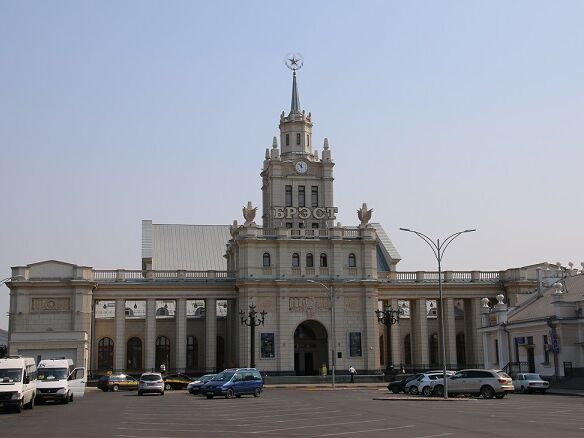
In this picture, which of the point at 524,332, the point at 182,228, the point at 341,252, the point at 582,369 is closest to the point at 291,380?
the point at 341,252

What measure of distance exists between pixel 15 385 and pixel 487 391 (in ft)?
89.1

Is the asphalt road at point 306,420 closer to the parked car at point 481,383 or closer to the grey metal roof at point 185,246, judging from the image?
the parked car at point 481,383

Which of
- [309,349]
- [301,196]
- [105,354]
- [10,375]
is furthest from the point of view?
[105,354]

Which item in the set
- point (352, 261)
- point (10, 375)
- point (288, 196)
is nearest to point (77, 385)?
point (10, 375)

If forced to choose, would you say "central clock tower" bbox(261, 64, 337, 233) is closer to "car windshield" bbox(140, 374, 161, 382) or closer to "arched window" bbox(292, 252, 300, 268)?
"arched window" bbox(292, 252, 300, 268)

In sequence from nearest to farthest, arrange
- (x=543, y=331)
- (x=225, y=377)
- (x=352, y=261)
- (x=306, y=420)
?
(x=306, y=420)
(x=225, y=377)
(x=543, y=331)
(x=352, y=261)

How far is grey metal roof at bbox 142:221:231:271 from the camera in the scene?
351 feet

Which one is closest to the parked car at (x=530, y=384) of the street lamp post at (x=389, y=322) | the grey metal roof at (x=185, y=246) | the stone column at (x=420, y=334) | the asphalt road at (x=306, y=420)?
the asphalt road at (x=306, y=420)

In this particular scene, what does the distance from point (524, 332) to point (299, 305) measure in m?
26.9

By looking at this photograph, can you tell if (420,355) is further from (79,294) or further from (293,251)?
(79,294)

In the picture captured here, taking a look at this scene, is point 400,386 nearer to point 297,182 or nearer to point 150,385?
point 150,385

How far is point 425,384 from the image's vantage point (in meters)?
54.5

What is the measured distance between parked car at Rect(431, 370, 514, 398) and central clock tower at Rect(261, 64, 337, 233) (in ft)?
141

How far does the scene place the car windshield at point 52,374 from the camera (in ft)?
152
